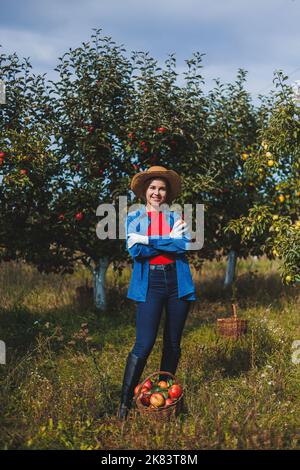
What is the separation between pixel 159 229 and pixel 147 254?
241mm

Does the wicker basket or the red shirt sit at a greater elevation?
the red shirt

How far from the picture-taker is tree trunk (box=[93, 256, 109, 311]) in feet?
30.3

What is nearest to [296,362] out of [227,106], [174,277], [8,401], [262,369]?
[262,369]

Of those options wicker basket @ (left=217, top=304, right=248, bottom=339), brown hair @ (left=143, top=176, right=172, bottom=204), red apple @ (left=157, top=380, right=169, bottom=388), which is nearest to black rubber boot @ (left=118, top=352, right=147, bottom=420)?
red apple @ (left=157, top=380, right=169, bottom=388)

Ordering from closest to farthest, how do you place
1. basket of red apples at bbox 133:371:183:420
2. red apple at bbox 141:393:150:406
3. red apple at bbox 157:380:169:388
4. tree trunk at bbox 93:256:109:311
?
basket of red apples at bbox 133:371:183:420 < red apple at bbox 141:393:150:406 < red apple at bbox 157:380:169:388 < tree trunk at bbox 93:256:109:311

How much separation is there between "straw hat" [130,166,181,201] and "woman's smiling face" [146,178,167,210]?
0.22 feet

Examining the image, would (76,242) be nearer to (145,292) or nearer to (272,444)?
(145,292)

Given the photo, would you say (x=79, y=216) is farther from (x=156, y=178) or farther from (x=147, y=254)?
(x=147, y=254)

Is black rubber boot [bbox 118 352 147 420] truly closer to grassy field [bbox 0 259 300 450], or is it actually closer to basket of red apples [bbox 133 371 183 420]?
basket of red apples [bbox 133 371 183 420]

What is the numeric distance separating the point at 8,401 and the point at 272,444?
7.69ft

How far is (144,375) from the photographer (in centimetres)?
600

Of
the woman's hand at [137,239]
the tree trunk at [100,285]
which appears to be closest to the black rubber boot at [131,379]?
the woman's hand at [137,239]

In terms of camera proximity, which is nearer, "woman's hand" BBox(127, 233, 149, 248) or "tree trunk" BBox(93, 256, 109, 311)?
"woman's hand" BBox(127, 233, 149, 248)

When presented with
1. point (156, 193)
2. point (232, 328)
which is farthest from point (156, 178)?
point (232, 328)
